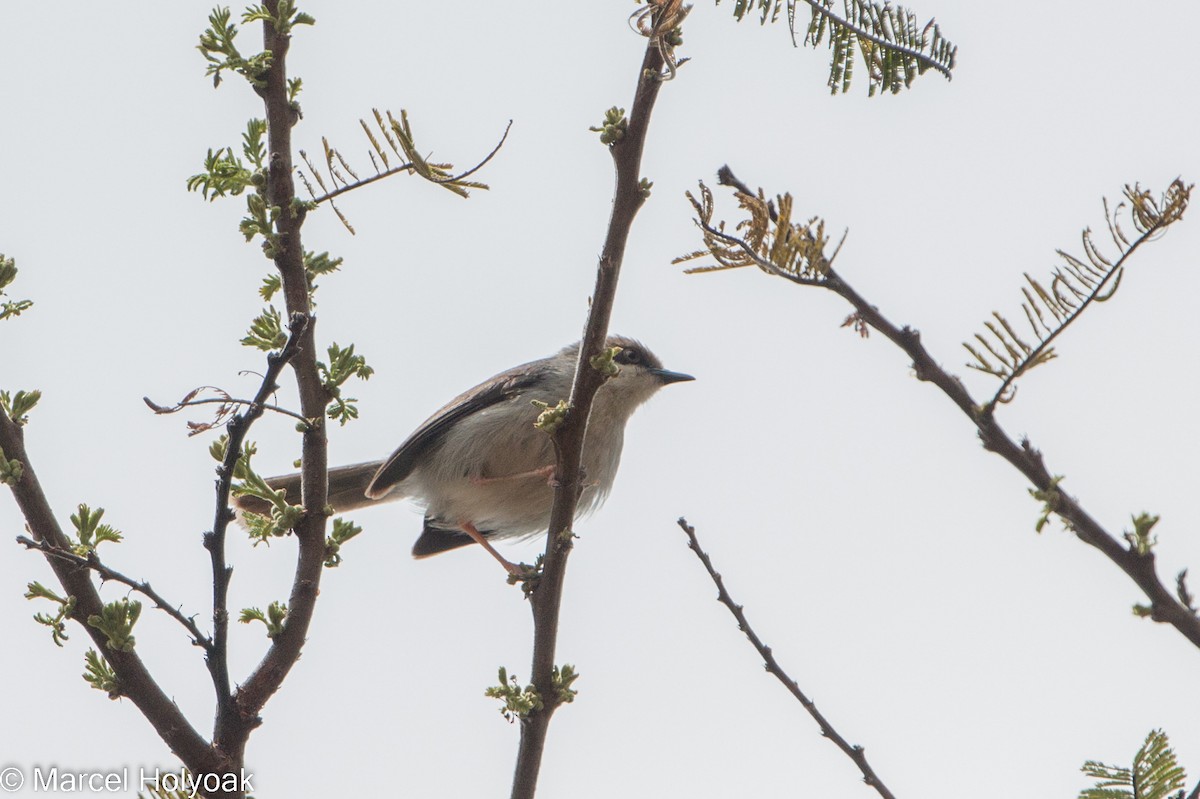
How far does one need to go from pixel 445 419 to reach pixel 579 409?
4.32 metres

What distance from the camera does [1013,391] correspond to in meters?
1.90

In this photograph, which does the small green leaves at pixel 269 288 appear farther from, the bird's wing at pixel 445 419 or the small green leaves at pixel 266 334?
the bird's wing at pixel 445 419

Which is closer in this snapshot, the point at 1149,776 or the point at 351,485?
the point at 1149,776

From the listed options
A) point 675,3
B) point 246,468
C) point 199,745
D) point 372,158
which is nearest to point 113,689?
point 199,745

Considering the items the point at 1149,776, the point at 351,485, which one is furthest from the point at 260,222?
the point at 351,485

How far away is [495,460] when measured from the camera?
23.8 feet

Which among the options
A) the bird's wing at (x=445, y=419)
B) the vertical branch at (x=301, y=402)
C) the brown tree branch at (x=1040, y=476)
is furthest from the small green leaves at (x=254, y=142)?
the bird's wing at (x=445, y=419)

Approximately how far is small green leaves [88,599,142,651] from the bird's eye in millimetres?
4706

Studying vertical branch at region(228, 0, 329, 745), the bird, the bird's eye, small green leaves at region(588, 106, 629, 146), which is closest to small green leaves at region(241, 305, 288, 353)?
vertical branch at region(228, 0, 329, 745)

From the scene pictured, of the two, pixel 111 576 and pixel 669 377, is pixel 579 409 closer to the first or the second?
pixel 111 576

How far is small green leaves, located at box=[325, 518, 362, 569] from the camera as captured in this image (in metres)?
3.85

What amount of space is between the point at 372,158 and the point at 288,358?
2.23ft

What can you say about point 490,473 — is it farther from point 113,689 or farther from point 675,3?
point 675,3

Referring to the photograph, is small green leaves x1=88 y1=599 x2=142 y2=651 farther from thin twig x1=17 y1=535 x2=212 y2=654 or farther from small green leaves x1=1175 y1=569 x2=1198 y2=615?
small green leaves x1=1175 y1=569 x2=1198 y2=615
